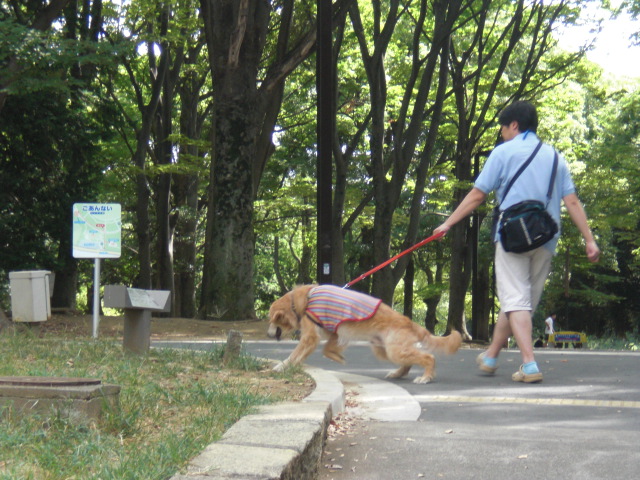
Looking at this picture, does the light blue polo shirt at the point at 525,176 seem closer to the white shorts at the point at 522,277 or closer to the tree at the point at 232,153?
the white shorts at the point at 522,277

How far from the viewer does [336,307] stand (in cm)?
739

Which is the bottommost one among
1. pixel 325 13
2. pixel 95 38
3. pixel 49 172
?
pixel 49 172

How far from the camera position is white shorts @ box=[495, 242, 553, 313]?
7.11m

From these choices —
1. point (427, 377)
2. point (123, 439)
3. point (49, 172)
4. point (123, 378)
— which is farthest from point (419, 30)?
point (123, 439)

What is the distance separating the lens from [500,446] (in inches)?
185

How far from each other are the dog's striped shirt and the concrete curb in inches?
88.3

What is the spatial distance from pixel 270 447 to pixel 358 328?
374cm

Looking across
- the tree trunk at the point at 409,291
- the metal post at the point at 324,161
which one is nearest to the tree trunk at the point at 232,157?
the metal post at the point at 324,161

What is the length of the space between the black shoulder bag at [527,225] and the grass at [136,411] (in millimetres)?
1918

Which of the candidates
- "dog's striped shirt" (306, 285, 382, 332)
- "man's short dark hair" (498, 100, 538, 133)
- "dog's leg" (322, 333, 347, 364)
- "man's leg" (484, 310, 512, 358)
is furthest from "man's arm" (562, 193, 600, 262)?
"dog's leg" (322, 333, 347, 364)

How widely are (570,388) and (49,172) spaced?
17.5 metres

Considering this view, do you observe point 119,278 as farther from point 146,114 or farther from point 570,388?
point 570,388

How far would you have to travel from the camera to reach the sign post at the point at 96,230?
35.1 ft

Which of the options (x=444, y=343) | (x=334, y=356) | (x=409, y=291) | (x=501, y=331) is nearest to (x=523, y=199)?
(x=501, y=331)
